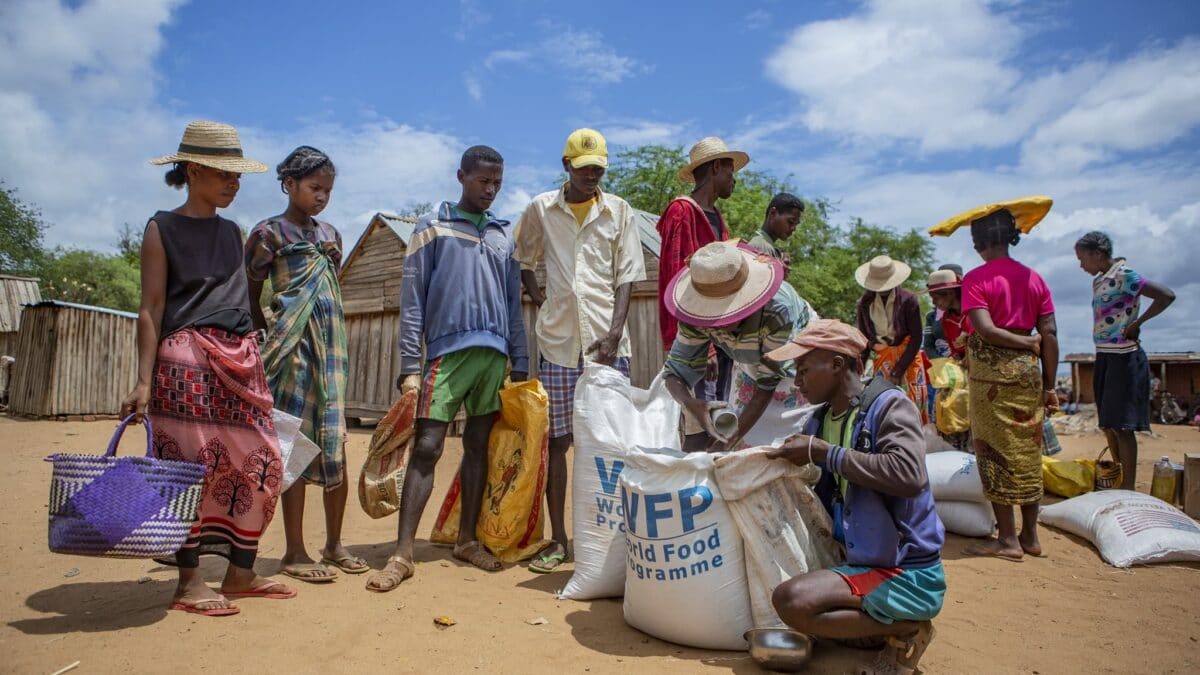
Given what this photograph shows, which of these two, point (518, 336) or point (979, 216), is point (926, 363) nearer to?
point (979, 216)

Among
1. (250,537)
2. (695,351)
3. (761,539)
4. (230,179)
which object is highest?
(230,179)

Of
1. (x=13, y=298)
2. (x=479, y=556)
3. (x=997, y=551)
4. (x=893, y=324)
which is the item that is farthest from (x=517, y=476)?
(x=13, y=298)

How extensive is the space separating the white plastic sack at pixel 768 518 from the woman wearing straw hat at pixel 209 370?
1857 mm

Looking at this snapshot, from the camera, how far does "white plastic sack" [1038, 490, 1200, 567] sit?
12.5ft

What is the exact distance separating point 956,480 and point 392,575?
3.31 meters

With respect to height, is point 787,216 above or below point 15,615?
above

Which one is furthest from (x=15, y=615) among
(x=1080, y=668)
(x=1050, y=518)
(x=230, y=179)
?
(x=1050, y=518)

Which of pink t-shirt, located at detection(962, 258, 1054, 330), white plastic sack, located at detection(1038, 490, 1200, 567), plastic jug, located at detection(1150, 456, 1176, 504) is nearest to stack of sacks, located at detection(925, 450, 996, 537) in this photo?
white plastic sack, located at detection(1038, 490, 1200, 567)

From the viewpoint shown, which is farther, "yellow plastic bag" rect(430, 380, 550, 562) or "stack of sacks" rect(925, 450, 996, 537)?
"stack of sacks" rect(925, 450, 996, 537)

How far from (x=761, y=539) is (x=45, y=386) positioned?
42.0ft

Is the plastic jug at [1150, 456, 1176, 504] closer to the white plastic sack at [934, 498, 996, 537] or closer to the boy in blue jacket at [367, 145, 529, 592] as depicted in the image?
the white plastic sack at [934, 498, 996, 537]

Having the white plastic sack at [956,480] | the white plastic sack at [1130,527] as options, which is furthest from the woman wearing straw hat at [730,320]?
the white plastic sack at [1130,527]

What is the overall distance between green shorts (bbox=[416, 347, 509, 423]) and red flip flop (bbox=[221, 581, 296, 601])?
946 mm

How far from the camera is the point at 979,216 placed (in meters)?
4.16
